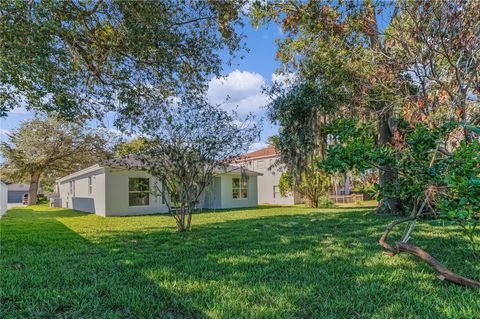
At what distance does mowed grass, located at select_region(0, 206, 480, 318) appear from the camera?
3098 mm

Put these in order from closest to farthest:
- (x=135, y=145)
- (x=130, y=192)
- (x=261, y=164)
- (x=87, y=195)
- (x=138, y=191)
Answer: (x=135, y=145), (x=130, y=192), (x=138, y=191), (x=87, y=195), (x=261, y=164)

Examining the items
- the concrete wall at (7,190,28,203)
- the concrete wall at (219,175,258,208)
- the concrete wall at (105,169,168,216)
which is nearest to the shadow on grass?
the concrete wall at (105,169,168,216)

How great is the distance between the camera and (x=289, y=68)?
1162cm

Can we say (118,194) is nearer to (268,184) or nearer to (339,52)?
(339,52)

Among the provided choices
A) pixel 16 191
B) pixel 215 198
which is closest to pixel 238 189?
pixel 215 198

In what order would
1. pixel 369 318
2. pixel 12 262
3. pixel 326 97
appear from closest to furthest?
pixel 369 318 < pixel 12 262 < pixel 326 97

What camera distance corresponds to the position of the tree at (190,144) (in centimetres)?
806

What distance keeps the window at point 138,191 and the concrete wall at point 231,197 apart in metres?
4.60

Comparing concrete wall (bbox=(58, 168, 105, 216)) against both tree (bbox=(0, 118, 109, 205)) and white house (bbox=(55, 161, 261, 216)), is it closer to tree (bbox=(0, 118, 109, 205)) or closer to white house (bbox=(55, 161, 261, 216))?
white house (bbox=(55, 161, 261, 216))

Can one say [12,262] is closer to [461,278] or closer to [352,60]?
[461,278]

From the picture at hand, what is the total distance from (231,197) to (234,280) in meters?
15.3

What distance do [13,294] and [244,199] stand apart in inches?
656

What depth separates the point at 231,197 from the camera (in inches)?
757

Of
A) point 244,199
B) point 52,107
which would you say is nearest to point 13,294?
point 52,107
